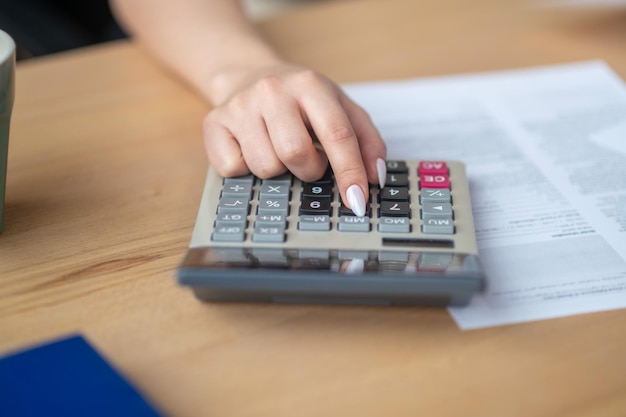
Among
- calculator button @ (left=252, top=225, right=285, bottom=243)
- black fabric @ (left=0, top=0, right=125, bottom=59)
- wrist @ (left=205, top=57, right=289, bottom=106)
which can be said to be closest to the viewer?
calculator button @ (left=252, top=225, right=285, bottom=243)

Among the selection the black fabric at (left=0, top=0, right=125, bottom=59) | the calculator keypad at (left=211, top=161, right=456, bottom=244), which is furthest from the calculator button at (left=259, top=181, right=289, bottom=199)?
the black fabric at (left=0, top=0, right=125, bottom=59)

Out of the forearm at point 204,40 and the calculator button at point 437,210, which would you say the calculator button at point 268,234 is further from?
the forearm at point 204,40

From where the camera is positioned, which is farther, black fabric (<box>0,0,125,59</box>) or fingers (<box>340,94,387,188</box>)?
black fabric (<box>0,0,125,59</box>)

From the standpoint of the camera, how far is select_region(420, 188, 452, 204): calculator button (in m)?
0.48

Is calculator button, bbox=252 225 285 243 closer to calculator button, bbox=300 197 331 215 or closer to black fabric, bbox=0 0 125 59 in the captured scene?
calculator button, bbox=300 197 331 215

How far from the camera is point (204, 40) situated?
2.27ft

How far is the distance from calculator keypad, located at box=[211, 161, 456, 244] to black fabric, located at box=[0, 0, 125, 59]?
51cm

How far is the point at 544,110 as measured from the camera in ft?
2.16

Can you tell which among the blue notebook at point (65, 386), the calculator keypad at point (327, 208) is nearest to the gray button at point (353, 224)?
the calculator keypad at point (327, 208)

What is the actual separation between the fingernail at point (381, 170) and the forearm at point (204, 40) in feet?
0.58

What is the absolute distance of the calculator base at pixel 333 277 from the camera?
41 cm

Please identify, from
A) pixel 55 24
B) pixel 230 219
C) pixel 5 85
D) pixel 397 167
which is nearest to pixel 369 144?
pixel 397 167

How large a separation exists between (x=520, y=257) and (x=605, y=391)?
0.12 metres

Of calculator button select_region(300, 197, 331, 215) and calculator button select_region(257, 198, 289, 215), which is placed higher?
calculator button select_region(257, 198, 289, 215)
